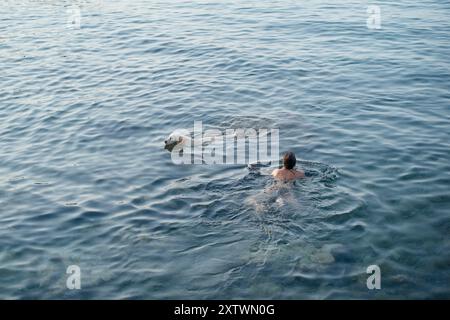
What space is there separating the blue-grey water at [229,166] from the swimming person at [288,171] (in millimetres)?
280

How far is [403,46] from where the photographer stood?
73.8 ft

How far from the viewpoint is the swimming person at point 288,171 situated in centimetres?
1261

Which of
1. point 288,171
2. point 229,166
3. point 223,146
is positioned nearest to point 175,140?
Answer: point 223,146

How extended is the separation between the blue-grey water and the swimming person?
28cm

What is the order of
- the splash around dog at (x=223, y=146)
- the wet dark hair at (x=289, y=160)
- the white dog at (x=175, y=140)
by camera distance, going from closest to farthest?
the wet dark hair at (x=289, y=160) < the splash around dog at (x=223, y=146) < the white dog at (x=175, y=140)

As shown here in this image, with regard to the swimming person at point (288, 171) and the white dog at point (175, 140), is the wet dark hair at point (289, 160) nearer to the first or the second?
the swimming person at point (288, 171)

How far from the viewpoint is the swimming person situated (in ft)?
41.4

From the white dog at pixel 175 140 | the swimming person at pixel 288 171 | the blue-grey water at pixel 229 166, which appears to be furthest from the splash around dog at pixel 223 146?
the swimming person at pixel 288 171

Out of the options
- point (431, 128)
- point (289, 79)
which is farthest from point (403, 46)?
point (431, 128)

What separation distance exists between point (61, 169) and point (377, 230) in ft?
29.4

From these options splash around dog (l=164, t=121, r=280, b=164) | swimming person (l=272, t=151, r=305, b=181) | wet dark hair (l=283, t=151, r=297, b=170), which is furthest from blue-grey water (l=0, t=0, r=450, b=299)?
wet dark hair (l=283, t=151, r=297, b=170)

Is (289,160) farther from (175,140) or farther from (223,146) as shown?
(175,140)

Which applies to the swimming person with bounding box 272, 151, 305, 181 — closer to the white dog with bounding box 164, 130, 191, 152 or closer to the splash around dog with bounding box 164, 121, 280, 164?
the splash around dog with bounding box 164, 121, 280, 164

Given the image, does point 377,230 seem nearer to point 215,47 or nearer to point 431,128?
point 431,128
